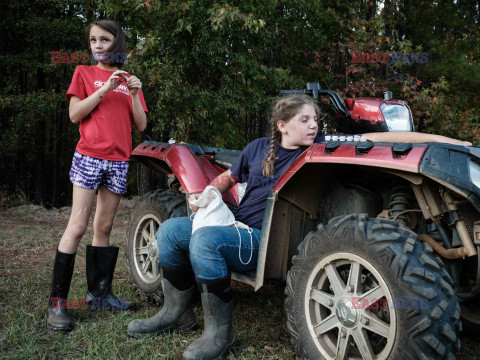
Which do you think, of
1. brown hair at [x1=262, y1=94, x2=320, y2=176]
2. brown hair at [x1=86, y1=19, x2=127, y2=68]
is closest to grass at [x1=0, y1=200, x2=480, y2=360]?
brown hair at [x1=262, y1=94, x2=320, y2=176]

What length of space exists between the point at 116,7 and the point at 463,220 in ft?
23.4

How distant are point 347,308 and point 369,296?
0.14 meters

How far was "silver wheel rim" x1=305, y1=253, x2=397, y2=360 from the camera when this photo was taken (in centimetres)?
186

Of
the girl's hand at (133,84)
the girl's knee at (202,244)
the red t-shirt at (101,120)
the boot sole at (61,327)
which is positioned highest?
the girl's hand at (133,84)

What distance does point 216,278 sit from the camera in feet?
7.68

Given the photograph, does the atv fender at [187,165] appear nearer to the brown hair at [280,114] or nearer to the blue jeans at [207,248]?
the blue jeans at [207,248]

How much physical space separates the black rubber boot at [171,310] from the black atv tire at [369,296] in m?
0.74

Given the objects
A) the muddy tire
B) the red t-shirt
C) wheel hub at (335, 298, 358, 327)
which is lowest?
the muddy tire

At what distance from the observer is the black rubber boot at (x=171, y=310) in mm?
2604

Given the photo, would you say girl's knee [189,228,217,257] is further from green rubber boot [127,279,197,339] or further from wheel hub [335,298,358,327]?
wheel hub [335,298,358,327]

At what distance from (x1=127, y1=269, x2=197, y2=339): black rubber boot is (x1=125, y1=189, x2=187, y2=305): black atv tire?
0.58 metres

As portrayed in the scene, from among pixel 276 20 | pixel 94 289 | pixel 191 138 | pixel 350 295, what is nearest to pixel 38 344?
pixel 94 289

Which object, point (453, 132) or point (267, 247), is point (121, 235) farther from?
point (453, 132)

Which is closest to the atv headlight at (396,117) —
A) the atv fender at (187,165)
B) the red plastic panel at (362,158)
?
the red plastic panel at (362,158)
